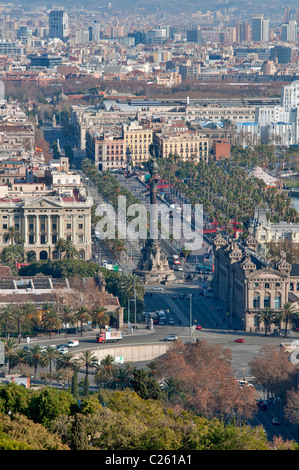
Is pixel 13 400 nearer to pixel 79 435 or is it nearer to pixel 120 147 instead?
pixel 79 435

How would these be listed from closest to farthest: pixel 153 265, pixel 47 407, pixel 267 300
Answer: pixel 47 407
pixel 267 300
pixel 153 265

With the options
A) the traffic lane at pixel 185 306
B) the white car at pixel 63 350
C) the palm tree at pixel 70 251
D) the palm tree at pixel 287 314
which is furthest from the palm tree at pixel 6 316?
the palm tree at pixel 70 251

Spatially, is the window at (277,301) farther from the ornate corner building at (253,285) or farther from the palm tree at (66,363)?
the palm tree at (66,363)

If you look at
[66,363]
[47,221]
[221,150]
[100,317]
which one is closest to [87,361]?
[66,363]
